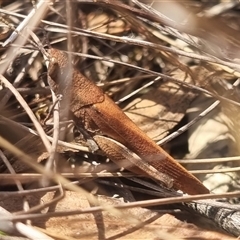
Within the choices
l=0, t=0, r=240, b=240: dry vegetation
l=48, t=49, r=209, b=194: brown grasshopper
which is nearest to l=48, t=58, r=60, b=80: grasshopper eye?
l=48, t=49, r=209, b=194: brown grasshopper

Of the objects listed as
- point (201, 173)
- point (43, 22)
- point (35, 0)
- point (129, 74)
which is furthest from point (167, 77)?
point (35, 0)

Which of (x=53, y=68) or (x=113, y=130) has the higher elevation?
(x=53, y=68)

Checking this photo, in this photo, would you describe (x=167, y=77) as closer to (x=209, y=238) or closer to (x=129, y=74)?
(x=129, y=74)

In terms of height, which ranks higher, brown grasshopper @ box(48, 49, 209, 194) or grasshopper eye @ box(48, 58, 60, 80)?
grasshopper eye @ box(48, 58, 60, 80)

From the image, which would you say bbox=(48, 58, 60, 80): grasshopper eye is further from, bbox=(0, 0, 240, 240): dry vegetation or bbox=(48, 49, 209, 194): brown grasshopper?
bbox=(0, 0, 240, 240): dry vegetation

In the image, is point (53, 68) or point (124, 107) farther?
point (124, 107)

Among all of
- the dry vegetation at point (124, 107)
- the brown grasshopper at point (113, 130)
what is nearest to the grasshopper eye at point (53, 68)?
the brown grasshopper at point (113, 130)

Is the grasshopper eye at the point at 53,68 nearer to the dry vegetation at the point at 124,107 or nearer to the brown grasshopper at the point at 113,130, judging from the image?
the brown grasshopper at the point at 113,130
